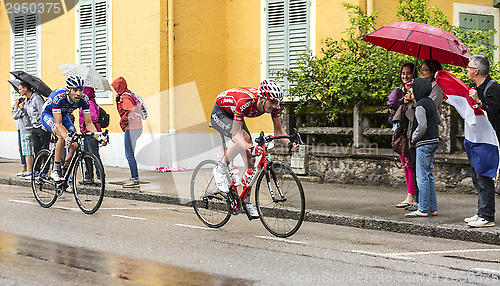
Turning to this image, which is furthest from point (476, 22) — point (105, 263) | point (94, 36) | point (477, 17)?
point (105, 263)

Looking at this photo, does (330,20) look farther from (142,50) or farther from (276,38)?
(142,50)

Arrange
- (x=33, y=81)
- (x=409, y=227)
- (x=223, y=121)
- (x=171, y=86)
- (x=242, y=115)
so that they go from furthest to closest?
(x=171, y=86) < (x=33, y=81) < (x=409, y=227) < (x=223, y=121) < (x=242, y=115)

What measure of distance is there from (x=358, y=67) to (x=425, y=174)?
3916 millimetres

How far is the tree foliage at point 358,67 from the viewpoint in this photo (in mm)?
11797

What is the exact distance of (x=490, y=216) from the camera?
25.7 feet

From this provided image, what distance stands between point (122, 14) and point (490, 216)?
10.9 m

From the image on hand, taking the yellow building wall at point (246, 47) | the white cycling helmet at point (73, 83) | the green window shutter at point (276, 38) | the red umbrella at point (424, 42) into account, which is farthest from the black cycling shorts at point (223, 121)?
the yellow building wall at point (246, 47)

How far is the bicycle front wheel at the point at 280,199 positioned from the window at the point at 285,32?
23.7 ft

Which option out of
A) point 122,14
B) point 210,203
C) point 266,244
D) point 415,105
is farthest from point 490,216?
point 122,14

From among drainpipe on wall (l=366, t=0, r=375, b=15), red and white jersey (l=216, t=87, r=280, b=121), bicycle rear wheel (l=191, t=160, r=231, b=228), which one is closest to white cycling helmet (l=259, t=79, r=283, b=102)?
red and white jersey (l=216, t=87, r=280, b=121)

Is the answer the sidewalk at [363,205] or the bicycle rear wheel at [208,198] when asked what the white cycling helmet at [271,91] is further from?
the sidewalk at [363,205]

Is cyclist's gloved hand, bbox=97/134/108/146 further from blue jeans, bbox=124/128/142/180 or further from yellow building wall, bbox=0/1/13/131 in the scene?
yellow building wall, bbox=0/1/13/131

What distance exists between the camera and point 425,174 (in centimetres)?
845

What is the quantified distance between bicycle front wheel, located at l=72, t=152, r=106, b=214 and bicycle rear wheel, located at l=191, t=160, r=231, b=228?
1427 millimetres
